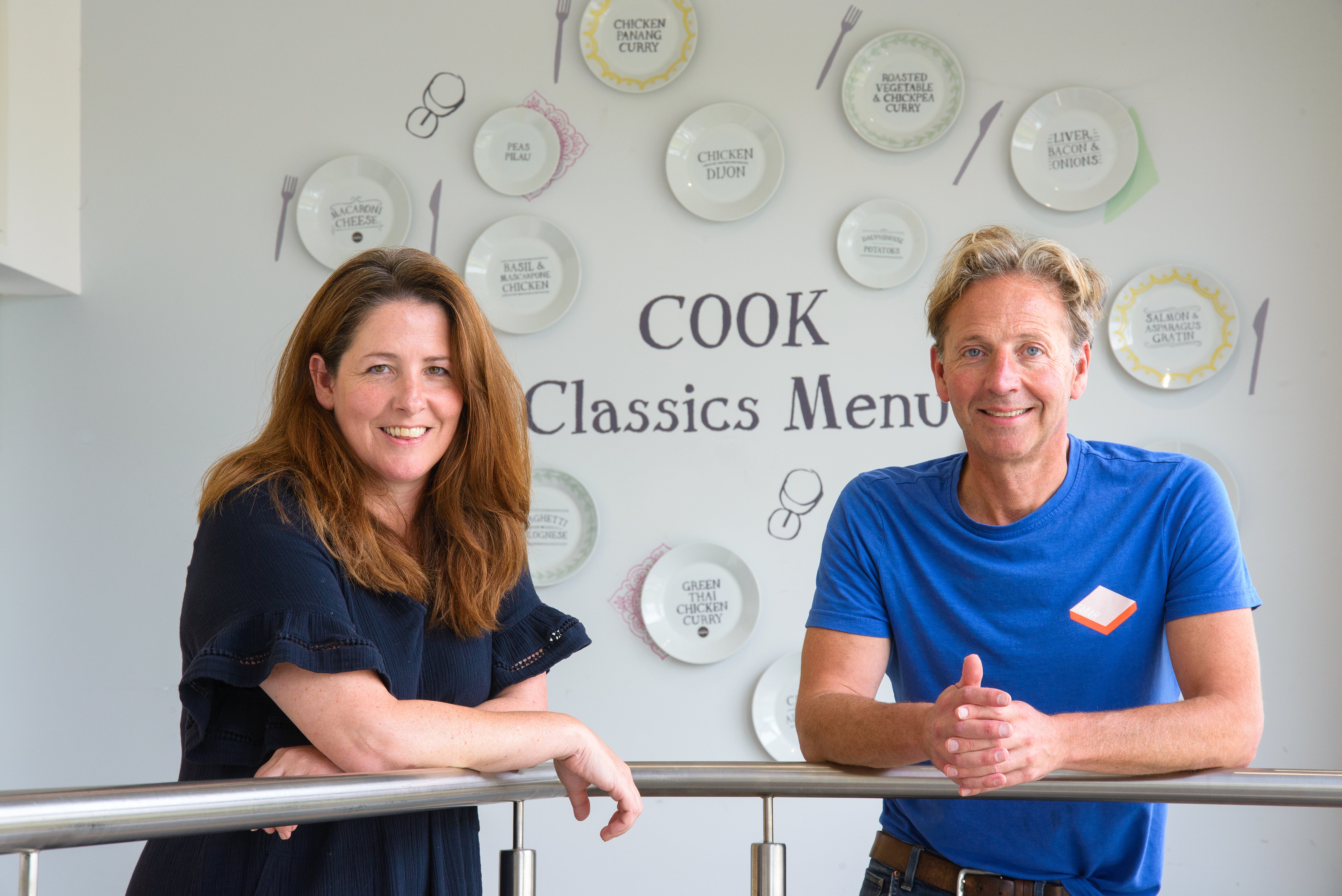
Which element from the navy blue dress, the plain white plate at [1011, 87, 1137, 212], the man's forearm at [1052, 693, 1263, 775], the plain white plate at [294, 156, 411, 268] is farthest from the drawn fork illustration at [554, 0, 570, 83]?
the man's forearm at [1052, 693, 1263, 775]

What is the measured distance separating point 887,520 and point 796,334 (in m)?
1.38

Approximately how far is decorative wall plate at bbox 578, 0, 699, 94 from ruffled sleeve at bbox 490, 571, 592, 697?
185 centimetres

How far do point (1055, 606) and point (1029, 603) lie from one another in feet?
0.10

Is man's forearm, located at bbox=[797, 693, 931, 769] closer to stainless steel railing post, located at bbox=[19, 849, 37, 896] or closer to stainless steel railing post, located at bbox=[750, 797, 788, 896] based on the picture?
stainless steel railing post, located at bbox=[750, 797, 788, 896]

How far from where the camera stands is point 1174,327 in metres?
2.59

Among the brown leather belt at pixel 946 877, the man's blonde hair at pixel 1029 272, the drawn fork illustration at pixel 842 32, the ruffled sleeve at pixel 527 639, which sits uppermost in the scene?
the drawn fork illustration at pixel 842 32

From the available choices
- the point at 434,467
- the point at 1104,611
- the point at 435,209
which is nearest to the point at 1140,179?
the point at 1104,611

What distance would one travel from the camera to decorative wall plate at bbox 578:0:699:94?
9.17 ft

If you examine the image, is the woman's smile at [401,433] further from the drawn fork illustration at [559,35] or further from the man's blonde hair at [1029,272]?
the drawn fork illustration at [559,35]

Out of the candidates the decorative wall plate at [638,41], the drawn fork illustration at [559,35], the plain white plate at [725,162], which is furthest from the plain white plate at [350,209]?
the plain white plate at [725,162]

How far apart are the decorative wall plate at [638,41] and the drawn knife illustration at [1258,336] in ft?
5.18

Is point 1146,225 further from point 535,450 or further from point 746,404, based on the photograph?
point 535,450

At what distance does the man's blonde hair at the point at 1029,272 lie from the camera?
1.40 meters

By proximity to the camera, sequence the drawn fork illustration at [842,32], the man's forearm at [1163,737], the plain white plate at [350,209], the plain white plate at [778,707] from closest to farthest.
A: the man's forearm at [1163,737], the plain white plate at [778,707], the drawn fork illustration at [842,32], the plain white plate at [350,209]
